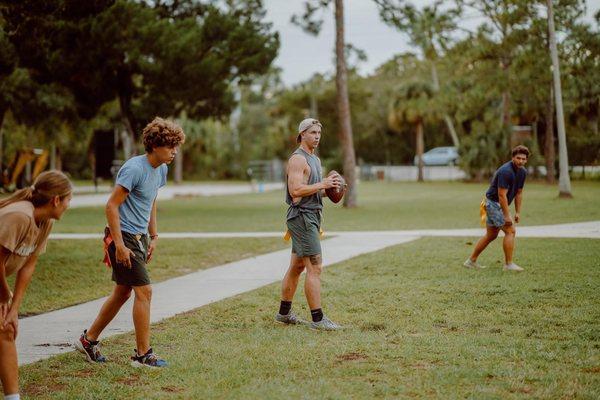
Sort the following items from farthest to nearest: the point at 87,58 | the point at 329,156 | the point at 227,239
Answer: the point at 329,156 < the point at 87,58 < the point at 227,239

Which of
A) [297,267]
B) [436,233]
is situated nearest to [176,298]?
[297,267]

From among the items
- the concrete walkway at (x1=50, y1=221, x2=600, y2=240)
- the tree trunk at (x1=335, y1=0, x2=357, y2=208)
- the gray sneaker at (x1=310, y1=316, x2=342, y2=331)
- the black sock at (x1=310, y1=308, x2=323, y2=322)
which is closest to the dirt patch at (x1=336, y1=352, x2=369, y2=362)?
the gray sneaker at (x1=310, y1=316, x2=342, y2=331)

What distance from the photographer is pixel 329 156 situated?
223 ft

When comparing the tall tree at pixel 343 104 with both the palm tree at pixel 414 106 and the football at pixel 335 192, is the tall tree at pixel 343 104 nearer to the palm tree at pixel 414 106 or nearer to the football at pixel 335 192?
the football at pixel 335 192

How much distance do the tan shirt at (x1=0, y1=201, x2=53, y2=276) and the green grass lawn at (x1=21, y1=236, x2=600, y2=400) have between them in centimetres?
103

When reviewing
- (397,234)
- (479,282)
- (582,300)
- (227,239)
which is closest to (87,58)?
(227,239)

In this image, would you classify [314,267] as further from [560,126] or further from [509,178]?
[560,126]

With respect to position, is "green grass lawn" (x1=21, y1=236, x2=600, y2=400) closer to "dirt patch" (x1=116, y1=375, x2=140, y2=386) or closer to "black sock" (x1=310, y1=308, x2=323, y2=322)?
"dirt patch" (x1=116, y1=375, x2=140, y2=386)

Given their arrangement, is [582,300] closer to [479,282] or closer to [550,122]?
[479,282]

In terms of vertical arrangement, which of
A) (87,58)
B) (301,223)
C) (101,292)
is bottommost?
(101,292)

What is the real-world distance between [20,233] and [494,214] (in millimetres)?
7291

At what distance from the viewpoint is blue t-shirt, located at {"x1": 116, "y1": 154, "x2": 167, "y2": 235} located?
5.96 m

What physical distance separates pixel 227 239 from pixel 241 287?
6272 mm

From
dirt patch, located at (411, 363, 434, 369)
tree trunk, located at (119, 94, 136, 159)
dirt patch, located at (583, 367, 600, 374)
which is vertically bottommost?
dirt patch, located at (411, 363, 434, 369)
